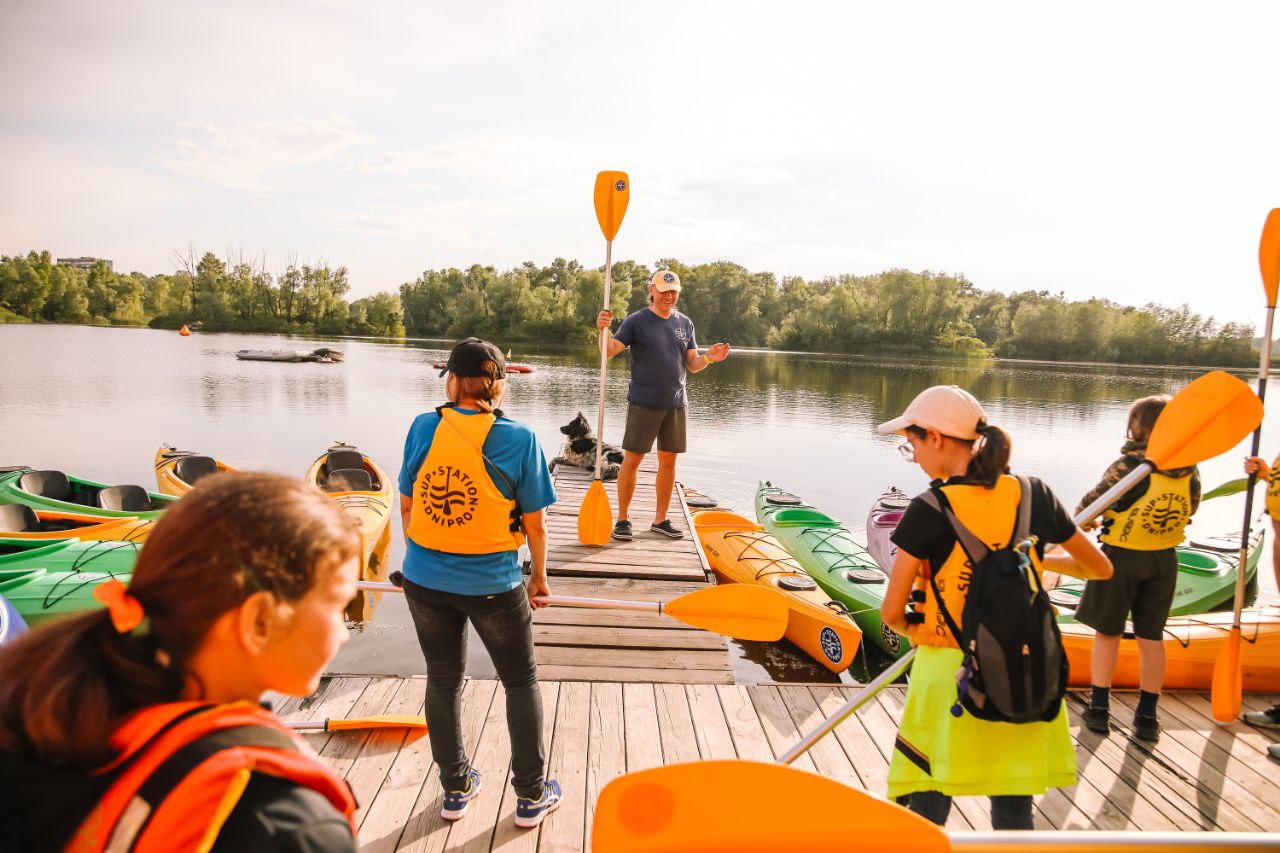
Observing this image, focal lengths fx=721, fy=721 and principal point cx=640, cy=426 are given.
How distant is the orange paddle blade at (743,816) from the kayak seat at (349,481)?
8.55 metres

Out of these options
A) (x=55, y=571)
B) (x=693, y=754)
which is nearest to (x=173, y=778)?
(x=693, y=754)

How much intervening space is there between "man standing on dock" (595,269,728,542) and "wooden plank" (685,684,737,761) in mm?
2175

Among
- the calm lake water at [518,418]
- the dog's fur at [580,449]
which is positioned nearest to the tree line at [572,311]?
the calm lake water at [518,418]

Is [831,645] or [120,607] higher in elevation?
[120,607]

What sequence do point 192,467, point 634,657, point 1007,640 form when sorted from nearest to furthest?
point 1007,640, point 634,657, point 192,467

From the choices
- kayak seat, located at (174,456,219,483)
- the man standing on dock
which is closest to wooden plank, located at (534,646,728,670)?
the man standing on dock

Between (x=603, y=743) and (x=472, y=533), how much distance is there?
1373 mm

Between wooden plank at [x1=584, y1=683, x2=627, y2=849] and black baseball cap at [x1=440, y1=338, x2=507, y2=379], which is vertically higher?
black baseball cap at [x1=440, y1=338, x2=507, y2=379]

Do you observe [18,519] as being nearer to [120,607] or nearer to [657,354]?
[657,354]

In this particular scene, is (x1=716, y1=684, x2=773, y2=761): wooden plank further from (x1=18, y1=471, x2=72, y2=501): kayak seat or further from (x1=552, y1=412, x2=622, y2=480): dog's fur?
(x1=18, y1=471, x2=72, y2=501): kayak seat

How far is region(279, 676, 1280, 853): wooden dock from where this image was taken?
8.69 feet

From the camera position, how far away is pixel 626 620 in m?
4.68

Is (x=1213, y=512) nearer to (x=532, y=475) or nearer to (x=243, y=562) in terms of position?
(x=532, y=475)

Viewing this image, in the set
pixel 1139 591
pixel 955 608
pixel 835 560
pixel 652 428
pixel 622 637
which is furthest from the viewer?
pixel 835 560
